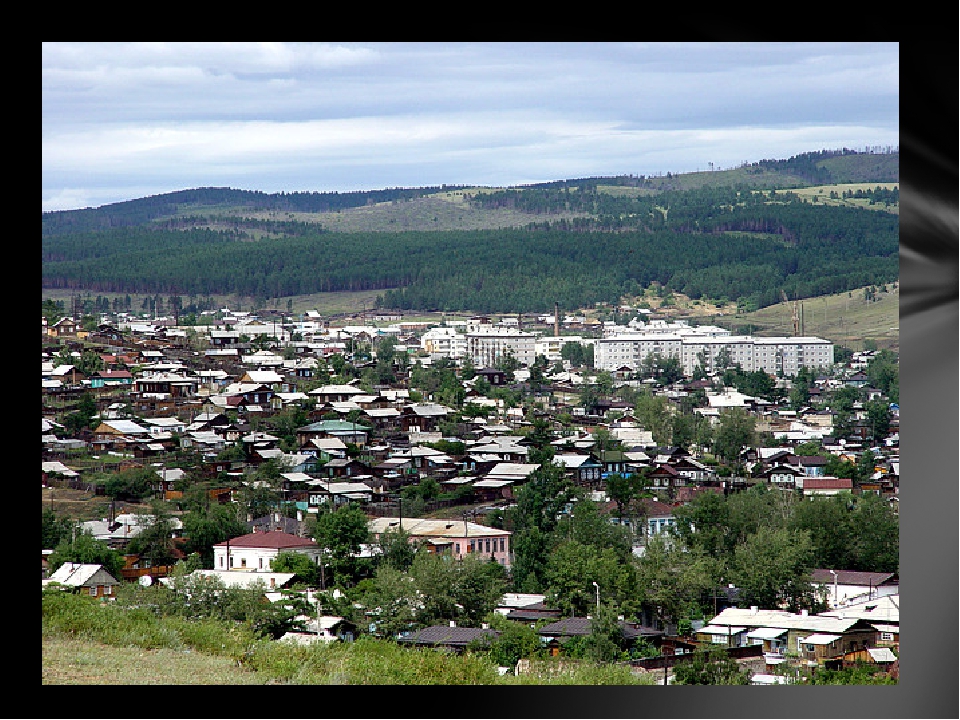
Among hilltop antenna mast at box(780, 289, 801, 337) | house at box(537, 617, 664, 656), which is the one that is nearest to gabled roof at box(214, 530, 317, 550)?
house at box(537, 617, 664, 656)

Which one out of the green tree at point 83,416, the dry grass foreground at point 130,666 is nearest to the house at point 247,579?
the green tree at point 83,416

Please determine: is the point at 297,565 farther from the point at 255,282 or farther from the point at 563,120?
the point at 563,120

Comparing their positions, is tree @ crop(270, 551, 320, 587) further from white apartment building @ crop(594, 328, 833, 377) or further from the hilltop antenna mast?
the hilltop antenna mast

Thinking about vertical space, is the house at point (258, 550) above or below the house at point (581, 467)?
below

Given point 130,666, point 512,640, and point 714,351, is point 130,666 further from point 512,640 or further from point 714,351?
point 714,351

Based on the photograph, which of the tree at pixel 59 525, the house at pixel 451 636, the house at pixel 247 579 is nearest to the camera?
the house at pixel 451 636

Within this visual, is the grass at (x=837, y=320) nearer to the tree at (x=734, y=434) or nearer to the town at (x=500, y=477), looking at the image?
the town at (x=500, y=477)

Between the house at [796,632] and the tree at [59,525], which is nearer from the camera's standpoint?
the house at [796,632]
